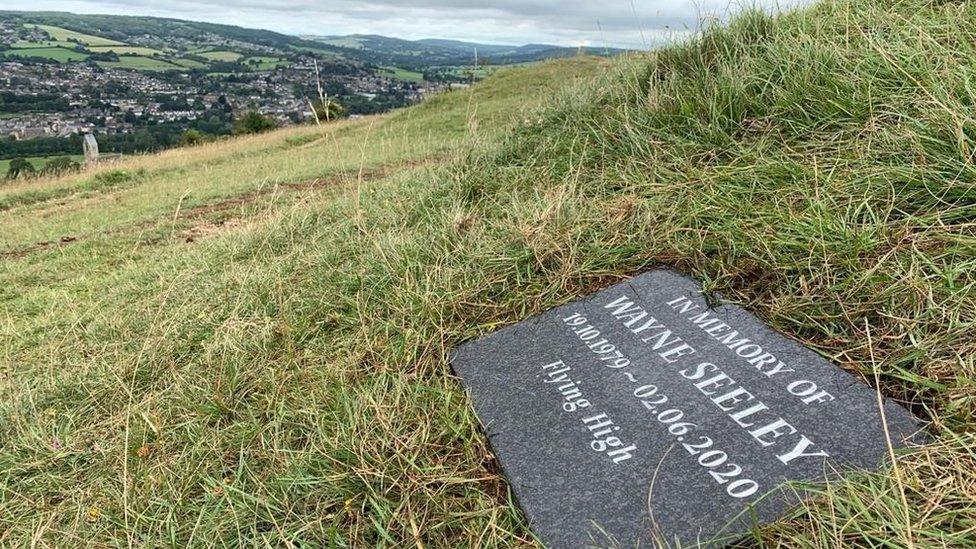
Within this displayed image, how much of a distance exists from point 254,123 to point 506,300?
90.2ft

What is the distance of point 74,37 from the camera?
81.2m

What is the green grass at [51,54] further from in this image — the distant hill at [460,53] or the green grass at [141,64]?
the distant hill at [460,53]

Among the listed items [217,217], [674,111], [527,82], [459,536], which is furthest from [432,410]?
[527,82]

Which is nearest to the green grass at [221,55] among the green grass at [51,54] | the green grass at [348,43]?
the green grass at [51,54]

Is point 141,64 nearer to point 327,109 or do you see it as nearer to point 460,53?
point 460,53

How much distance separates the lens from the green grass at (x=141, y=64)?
56688mm

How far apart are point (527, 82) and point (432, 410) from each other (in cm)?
1570

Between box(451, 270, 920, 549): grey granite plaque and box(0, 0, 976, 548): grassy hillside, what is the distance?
0.34 feet

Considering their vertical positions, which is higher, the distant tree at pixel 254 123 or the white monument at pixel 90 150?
the white monument at pixel 90 150

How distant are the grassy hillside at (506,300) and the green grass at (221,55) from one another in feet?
227

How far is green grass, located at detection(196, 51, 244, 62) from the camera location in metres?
65.2

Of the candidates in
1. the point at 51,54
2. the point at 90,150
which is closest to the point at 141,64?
the point at 51,54

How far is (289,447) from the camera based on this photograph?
2260 mm

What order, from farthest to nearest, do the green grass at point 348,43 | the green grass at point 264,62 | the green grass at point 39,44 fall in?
the green grass at point 348,43 < the green grass at point 39,44 < the green grass at point 264,62
